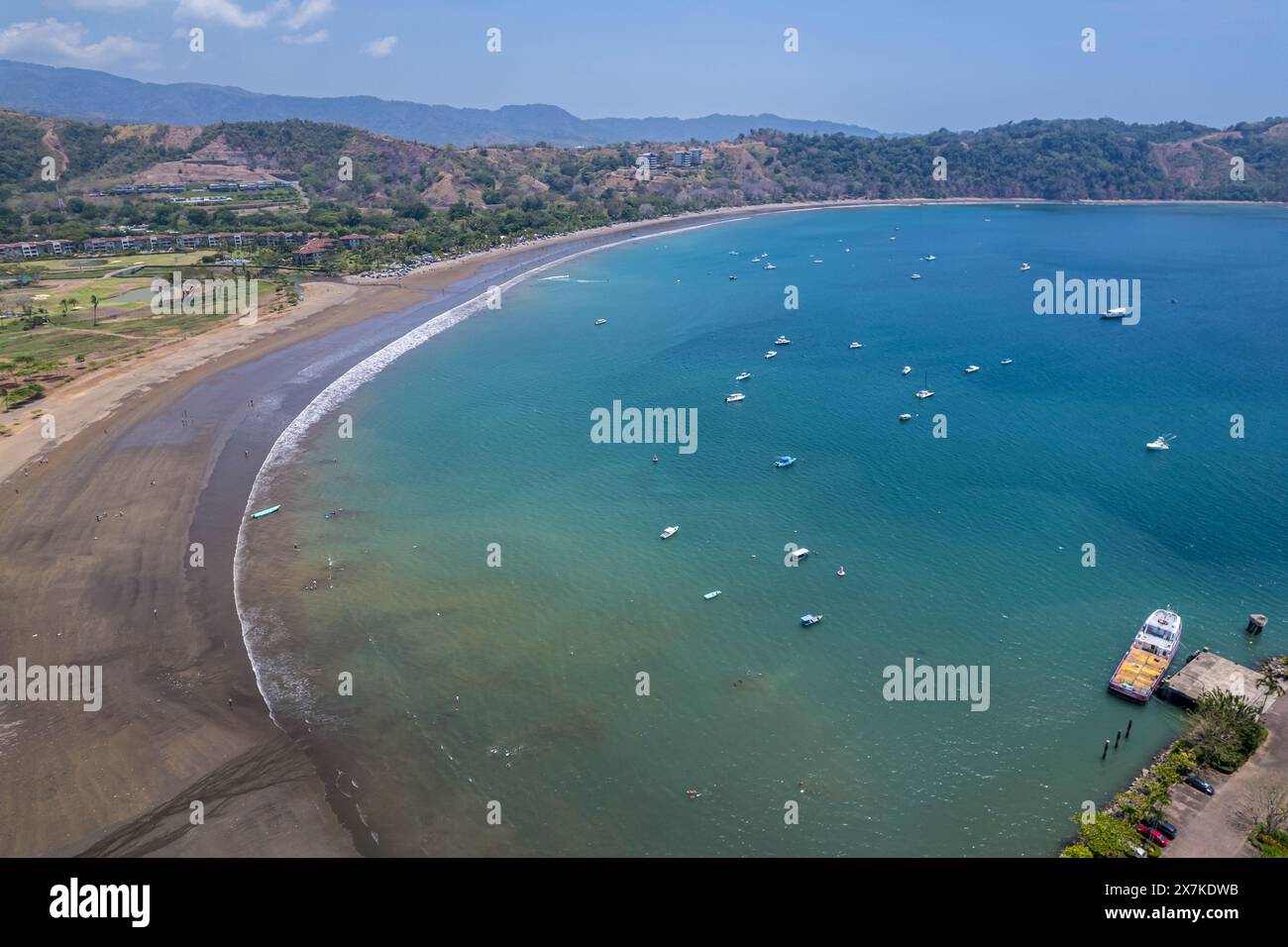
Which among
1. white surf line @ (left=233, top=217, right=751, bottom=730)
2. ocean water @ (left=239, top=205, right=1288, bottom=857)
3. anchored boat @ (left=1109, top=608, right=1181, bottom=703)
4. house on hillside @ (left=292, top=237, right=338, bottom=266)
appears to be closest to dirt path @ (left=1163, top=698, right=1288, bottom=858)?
ocean water @ (left=239, top=205, right=1288, bottom=857)

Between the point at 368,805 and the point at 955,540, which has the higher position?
the point at 955,540

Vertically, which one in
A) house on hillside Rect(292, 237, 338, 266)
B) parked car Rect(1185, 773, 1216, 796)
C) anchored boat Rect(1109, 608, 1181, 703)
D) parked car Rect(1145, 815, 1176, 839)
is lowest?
parked car Rect(1145, 815, 1176, 839)

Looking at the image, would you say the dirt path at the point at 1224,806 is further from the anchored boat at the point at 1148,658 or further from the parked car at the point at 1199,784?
the anchored boat at the point at 1148,658

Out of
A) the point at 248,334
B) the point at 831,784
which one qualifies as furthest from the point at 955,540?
the point at 248,334

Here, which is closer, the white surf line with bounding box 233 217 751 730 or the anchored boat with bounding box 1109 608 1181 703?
the anchored boat with bounding box 1109 608 1181 703

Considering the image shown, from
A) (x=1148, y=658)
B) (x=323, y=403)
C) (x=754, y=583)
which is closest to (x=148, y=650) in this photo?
(x=754, y=583)

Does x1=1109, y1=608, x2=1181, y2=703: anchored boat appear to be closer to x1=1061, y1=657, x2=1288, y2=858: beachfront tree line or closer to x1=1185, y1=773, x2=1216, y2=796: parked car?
x1=1061, y1=657, x2=1288, y2=858: beachfront tree line
